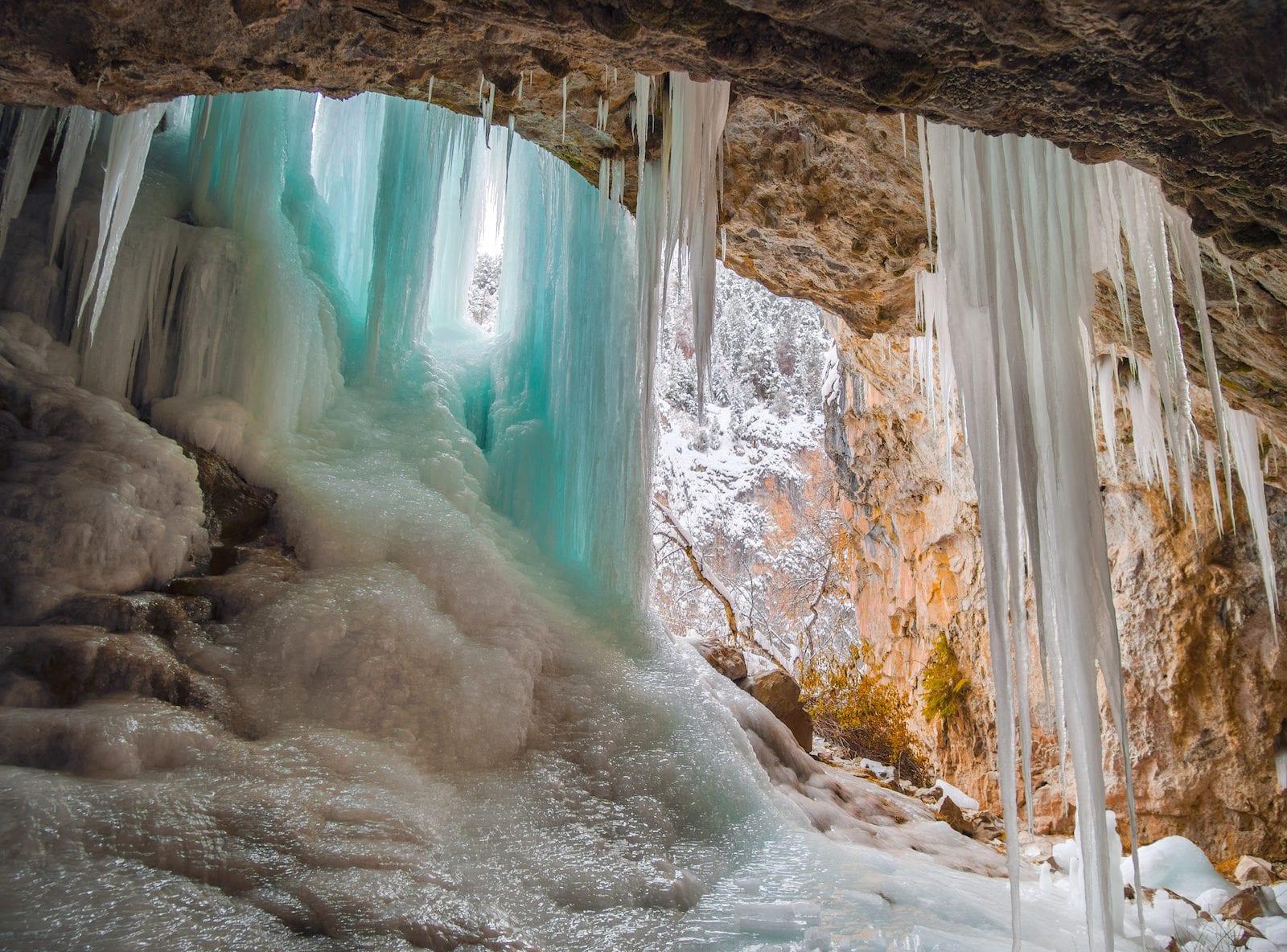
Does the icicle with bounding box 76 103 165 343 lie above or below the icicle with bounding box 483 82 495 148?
below

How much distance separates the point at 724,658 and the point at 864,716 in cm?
306

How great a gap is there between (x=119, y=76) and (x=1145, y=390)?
209 inches

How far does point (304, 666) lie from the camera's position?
3654mm

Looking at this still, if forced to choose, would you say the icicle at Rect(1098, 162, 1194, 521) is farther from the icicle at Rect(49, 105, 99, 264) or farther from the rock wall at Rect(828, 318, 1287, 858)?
the icicle at Rect(49, 105, 99, 264)

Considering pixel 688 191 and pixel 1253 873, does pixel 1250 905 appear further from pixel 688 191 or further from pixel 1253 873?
pixel 688 191

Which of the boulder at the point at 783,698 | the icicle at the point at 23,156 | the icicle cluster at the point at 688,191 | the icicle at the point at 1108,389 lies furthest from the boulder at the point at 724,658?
the icicle at the point at 23,156

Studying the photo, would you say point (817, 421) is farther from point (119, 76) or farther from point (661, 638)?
point (119, 76)

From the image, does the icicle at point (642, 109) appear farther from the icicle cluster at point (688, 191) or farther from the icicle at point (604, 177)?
the icicle at point (604, 177)

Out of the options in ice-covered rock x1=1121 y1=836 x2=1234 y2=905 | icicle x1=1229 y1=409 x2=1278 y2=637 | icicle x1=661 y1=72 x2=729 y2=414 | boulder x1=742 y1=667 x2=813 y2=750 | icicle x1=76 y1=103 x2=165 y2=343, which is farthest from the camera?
boulder x1=742 y1=667 x2=813 y2=750

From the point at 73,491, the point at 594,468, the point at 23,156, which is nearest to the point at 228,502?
the point at 73,491

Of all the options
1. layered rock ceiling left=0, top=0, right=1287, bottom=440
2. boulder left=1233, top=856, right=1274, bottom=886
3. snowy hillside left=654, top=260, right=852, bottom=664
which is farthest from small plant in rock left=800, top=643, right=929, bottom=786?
layered rock ceiling left=0, top=0, right=1287, bottom=440

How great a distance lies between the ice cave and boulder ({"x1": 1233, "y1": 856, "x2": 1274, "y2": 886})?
0.15 feet

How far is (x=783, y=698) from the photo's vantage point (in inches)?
242

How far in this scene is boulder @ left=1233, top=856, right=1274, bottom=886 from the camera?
5.00 meters
